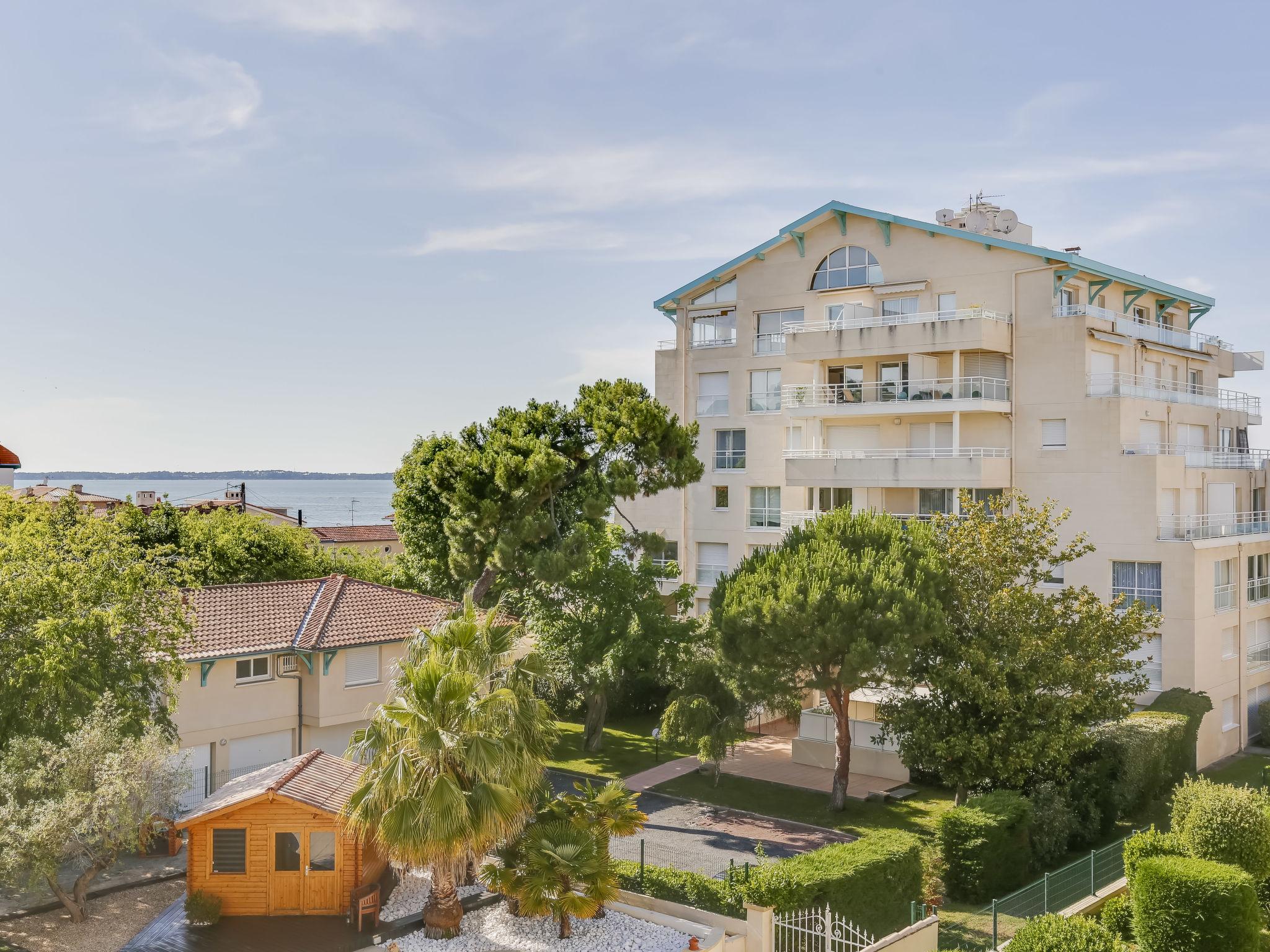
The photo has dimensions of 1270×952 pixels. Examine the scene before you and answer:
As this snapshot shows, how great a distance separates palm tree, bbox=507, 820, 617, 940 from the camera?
65.7ft

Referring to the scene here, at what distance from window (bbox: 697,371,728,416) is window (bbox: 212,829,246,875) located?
31.4m

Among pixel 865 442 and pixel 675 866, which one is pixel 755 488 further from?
pixel 675 866

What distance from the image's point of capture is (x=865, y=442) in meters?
44.9

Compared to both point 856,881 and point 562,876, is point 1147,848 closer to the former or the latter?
point 856,881

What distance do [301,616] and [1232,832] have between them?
24.1 m

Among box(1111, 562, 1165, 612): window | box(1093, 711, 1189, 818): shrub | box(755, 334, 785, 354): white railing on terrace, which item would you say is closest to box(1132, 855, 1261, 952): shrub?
box(1093, 711, 1189, 818): shrub

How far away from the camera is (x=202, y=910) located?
20922 mm

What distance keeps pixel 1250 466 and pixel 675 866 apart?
3384cm

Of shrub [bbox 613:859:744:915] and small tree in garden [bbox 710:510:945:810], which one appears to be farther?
small tree in garden [bbox 710:510:945:810]

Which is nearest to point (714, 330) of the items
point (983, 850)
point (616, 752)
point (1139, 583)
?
point (616, 752)

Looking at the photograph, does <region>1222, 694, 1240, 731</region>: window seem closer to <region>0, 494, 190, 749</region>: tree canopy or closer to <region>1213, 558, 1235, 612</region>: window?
<region>1213, 558, 1235, 612</region>: window

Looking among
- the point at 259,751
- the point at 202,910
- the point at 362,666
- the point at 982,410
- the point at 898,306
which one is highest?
the point at 898,306

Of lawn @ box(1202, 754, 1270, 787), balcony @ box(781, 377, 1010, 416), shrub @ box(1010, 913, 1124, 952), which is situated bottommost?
lawn @ box(1202, 754, 1270, 787)

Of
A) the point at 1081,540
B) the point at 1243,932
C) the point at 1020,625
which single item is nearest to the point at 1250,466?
the point at 1081,540
